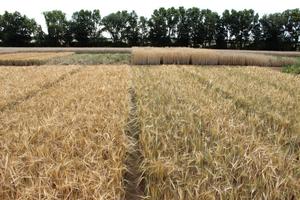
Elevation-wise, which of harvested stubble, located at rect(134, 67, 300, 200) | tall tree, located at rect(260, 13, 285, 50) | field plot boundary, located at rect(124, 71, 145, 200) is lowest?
field plot boundary, located at rect(124, 71, 145, 200)

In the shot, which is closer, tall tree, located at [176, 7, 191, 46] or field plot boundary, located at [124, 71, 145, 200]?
field plot boundary, located at [124, 71, 145, 200]

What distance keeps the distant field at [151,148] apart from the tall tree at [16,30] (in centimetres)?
4922

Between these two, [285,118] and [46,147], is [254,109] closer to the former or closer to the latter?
[285,118]

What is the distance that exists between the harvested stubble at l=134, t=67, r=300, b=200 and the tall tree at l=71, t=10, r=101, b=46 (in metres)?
48.5

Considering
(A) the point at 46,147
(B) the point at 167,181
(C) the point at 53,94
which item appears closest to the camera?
(B) the point at 167,181

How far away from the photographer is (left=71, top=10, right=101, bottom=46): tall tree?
51969mm

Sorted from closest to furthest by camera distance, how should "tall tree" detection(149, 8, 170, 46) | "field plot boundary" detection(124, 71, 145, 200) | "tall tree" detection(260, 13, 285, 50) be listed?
"field plot boundary" detection(124, 71, 145, 200)
"tall tree" detection(260, 13, 285, 50)
"tall tree" detection(149, 8, 170, 46)

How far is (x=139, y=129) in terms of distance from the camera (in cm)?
468

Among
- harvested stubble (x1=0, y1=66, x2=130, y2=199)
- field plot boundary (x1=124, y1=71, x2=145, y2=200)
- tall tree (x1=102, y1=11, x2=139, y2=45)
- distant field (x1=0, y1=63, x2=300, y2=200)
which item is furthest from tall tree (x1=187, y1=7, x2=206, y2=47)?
field plot boundary (x1=124, y1=71, x2=145, y2=200)

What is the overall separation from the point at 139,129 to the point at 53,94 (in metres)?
3.09

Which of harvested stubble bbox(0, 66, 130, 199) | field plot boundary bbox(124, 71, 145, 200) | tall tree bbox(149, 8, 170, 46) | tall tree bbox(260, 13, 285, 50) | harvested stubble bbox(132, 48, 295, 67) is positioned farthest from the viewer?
tall tree bbox(149, 8, 170, 46)

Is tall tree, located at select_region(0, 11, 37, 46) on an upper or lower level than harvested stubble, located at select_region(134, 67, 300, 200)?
upper

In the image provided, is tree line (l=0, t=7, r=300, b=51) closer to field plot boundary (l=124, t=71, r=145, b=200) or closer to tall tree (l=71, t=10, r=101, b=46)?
tall tree (l=71, t=10, r=101, b=46)

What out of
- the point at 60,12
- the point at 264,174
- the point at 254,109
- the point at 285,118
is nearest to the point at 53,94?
the point at 254,109
